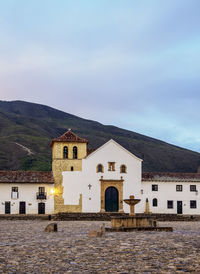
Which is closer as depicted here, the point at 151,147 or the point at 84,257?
the point at 84,257

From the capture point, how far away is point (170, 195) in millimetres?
57188

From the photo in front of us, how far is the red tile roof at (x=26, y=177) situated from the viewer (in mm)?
53825

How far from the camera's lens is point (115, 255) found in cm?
1453

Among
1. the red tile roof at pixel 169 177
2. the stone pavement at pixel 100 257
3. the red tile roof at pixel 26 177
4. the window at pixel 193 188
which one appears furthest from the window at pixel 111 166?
the stone pavement at pixel 100 257

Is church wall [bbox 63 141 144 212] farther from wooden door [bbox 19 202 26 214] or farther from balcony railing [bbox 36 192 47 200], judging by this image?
wooden door [bbox 19 202 26 214]

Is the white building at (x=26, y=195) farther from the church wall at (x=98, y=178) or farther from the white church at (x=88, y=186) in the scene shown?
the church wall at (x=98, y=178)

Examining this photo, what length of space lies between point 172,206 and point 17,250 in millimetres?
42951

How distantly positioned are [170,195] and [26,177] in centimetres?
1794

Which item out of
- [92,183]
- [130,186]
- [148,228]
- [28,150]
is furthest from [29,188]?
[28,150]

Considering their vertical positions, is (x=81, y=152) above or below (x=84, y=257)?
above

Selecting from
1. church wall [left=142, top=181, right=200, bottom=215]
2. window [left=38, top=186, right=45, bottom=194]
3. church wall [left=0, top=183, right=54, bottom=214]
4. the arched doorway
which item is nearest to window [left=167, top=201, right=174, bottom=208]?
church wall [left=142, top=181, right=200, bottom=215]

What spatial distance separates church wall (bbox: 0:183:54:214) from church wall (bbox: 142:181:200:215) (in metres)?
11.6

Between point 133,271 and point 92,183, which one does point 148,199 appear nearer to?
point 92,183

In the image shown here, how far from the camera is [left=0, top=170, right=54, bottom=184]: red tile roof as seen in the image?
177 feet
